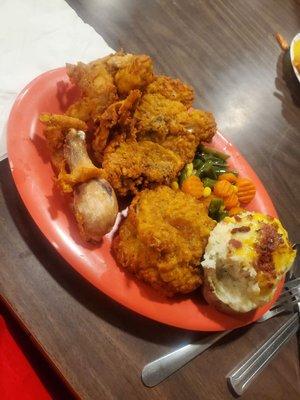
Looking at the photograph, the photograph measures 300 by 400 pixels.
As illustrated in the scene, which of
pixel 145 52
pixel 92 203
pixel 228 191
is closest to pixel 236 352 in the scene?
pixel 228 191

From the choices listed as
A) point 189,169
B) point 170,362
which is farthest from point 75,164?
point 170,362

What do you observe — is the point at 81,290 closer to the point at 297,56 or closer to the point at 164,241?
the point at 164,241

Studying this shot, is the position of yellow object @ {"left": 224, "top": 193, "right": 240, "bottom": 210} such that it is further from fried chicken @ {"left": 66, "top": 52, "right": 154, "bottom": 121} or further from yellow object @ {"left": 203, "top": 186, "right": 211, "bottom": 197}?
fried chicken @ {"left": 66, "top": 52, "right": 154, "bottom": 121}

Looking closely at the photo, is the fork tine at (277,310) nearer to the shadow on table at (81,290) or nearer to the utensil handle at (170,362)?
the utensil handle at (170,362)

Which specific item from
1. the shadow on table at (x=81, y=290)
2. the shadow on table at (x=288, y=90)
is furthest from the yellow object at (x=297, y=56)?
the shadow on table at (x=81, y=290)

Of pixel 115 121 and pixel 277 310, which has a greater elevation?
pixel 115 121

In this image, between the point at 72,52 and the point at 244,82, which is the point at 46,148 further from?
the point at 244,82
